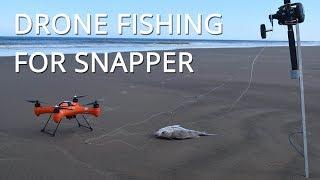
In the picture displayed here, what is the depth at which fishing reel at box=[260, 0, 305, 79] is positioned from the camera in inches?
191

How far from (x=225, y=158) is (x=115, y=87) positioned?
23.3 ft

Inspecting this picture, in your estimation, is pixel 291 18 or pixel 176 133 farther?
pixel 176 133

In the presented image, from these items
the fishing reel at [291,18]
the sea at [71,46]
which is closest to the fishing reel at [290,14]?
the fishing reel at [291,18]

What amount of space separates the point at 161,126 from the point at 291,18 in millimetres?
3693

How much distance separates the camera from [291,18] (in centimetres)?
489

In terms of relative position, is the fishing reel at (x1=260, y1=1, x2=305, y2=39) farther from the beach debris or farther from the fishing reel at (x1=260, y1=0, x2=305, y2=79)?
the beach debris

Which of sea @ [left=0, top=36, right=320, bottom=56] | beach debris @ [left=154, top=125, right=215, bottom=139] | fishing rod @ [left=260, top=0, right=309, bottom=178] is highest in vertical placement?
sea @ [left=0, top=36, right=320, bottom=56]

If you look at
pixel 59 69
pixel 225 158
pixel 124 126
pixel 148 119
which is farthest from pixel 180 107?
pixel 59 69

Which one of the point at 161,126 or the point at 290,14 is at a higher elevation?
the point at 290,14

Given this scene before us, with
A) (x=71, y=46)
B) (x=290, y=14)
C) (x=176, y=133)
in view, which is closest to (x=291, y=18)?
(x=290, y=14)

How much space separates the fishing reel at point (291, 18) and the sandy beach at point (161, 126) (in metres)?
1.33

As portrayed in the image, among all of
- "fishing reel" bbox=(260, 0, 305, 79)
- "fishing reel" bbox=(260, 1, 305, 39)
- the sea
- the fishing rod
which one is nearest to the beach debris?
the fishing rod

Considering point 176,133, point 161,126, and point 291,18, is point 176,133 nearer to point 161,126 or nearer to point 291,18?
point 161,126

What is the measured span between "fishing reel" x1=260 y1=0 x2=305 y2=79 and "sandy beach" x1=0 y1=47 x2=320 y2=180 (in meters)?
1.33
